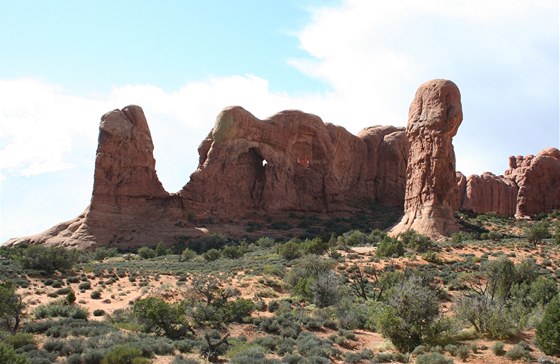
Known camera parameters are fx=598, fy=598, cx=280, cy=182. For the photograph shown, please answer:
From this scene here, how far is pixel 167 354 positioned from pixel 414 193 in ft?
108

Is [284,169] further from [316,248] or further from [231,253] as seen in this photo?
[316,248]

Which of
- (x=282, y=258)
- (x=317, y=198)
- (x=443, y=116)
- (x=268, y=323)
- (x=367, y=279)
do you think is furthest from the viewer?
(x=317, y=198)

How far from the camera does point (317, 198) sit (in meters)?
64.6

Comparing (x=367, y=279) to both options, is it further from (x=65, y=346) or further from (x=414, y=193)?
(x=65, y=346)

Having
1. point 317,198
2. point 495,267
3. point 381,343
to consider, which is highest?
point 317,198

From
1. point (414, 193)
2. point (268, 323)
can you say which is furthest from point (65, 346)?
point (414, 193)

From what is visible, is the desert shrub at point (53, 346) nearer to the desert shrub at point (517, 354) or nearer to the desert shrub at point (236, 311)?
the desert shrub at point (236, 311)

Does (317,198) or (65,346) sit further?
(317,198)

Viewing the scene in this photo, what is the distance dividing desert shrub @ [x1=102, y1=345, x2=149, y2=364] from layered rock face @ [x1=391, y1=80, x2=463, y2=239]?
32187 millimetres

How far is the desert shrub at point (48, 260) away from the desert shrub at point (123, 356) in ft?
71.5

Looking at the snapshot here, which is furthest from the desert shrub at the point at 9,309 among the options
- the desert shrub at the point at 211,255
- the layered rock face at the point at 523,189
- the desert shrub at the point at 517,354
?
the layered rock face at the point at 523,189

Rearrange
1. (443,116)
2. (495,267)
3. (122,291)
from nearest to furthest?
(495,267), (122,291), (443,116)

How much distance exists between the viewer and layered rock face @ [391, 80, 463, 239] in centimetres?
4659

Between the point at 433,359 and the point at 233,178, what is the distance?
4433 centimetres
